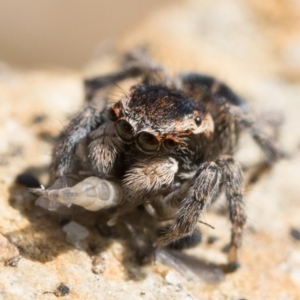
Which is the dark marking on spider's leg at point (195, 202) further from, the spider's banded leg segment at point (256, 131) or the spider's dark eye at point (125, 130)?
the spider's banded leg segment at point (256, 131)

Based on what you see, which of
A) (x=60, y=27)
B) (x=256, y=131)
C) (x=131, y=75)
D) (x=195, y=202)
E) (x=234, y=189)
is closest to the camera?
(x=195, y=202)

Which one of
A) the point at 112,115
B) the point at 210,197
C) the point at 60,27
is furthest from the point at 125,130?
the point at 60,27

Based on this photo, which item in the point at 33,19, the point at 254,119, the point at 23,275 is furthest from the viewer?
the point at 33,19

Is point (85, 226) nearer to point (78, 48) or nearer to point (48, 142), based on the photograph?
point (48, 142)

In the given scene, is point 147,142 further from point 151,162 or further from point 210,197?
point 210,197

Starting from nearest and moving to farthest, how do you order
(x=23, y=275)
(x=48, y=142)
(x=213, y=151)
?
(x=23, y=275) → (x=213, y=151) → (x=48, y=142)

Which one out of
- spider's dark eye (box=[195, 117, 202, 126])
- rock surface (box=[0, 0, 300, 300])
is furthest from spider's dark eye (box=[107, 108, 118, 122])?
rock surface (box=[0, 0, 300, 300])

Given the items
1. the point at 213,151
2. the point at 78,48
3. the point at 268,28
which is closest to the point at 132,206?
the point at 213,151
